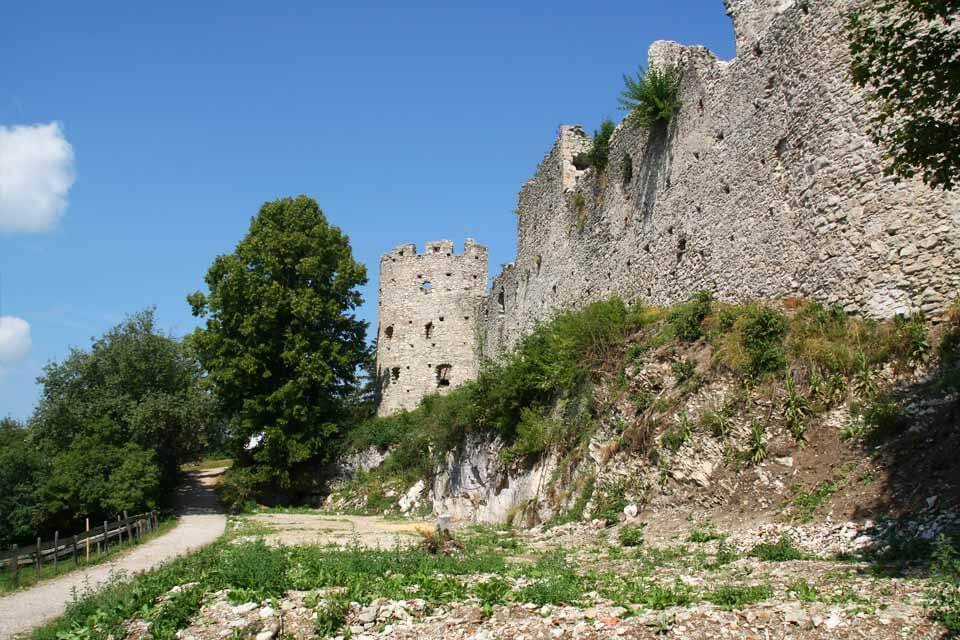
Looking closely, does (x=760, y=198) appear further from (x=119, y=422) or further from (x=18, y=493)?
(x=119, y=422)

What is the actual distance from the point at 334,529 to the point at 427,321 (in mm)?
14444

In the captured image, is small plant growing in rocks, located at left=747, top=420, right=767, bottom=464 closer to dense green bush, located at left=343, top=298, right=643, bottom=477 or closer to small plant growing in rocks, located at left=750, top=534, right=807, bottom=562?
small plant growing in rocks, located at left=750, top=534, right=807, bottom=562

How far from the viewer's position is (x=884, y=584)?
265 inches

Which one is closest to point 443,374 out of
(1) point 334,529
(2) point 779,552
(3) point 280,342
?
(3) point 280,342

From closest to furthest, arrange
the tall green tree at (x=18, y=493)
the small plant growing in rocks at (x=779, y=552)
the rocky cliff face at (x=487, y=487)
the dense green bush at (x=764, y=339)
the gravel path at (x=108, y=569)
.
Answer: the small plant growing in rocks at (x=779, y=552) < the gravel path at (x=108, y=569) < the dense green bush at (x=764, y=339) < the rocky cliff face at (x=487, y=487) < the tall green tree at (x=18, y=493)

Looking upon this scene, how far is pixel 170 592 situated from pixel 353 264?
22463 mm

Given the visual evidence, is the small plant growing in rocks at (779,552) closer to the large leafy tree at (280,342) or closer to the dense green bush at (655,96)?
the dense green bush at (655,96)

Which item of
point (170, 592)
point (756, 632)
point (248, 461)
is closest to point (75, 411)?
point (248, 461)

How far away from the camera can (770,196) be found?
1367cm

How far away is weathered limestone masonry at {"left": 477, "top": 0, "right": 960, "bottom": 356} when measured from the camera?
36.4 feet

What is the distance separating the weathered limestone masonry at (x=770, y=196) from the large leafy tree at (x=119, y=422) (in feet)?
48.7

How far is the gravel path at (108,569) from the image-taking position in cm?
1110

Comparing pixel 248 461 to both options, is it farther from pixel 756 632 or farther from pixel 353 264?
pixel 756 632

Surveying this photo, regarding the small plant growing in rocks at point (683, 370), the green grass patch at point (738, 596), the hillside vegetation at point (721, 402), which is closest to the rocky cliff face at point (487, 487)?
the hillside vegetation at point (721, 402)
